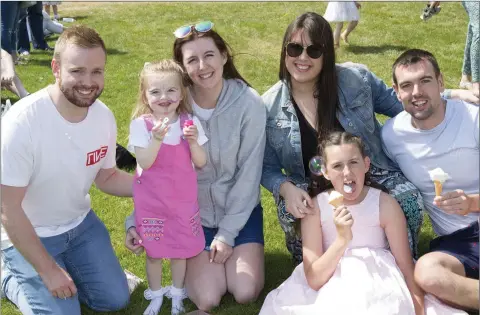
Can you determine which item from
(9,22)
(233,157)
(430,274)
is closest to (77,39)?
(233,157)

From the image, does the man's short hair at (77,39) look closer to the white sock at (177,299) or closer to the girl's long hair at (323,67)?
the girl's long hair at (323,67)

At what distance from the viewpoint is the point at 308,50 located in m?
3.95

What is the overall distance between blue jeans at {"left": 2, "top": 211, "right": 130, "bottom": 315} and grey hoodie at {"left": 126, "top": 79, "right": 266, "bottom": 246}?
281mm

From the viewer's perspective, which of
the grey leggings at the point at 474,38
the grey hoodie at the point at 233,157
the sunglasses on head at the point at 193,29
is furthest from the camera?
the grey leggings at the point at 474,38

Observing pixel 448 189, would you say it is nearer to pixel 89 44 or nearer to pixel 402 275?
pixel 402 275

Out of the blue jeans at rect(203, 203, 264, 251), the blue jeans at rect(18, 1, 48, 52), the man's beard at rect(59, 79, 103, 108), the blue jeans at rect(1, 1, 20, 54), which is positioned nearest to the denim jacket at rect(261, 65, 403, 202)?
the blue jeans at rect(203, 203, 264, 251)

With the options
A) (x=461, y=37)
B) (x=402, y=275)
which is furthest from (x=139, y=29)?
(x=402, y=275)

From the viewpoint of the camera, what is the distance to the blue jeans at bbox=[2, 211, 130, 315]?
3781mm

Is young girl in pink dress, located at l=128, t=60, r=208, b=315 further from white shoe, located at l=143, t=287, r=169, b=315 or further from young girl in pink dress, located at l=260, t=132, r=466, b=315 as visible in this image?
young girl in pink dress, located at l=260, t=132, r=466, b=315

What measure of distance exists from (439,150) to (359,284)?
1.04 metres

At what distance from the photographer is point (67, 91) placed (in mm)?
3557

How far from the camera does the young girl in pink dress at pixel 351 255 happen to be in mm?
3303

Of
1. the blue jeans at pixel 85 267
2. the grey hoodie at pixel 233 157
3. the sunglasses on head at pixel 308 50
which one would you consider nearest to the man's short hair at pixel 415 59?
the sunglasses on head at pixel 308 50

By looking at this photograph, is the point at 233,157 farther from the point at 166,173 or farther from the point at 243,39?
the point at 243,39
